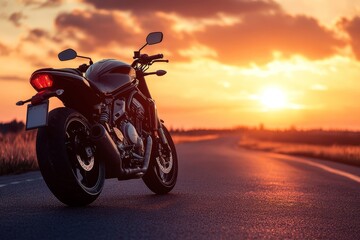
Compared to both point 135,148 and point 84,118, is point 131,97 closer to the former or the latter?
point 135,148

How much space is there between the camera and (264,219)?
6590 mm

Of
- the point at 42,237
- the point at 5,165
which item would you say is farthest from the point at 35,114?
the point at 5,165

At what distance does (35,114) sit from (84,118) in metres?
0.72

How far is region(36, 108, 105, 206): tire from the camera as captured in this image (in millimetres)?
6730

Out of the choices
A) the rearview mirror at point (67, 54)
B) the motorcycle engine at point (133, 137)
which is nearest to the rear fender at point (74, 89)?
the motorcycle engine at point (133, 137)

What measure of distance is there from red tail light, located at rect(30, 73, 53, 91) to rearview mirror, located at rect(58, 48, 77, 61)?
1.19 m

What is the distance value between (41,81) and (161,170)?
267 centimetres

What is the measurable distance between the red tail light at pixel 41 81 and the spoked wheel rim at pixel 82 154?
440 mm

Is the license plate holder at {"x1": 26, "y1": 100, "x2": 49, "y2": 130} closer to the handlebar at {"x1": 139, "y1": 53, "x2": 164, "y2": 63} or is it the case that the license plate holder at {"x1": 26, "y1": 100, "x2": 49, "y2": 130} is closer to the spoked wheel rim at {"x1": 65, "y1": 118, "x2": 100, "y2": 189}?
the spoked wheel rim at {"x1": 65, "y1": 118, "x2": 100, "y2": 189}

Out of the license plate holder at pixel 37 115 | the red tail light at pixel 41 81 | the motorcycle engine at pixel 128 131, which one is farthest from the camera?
the motorcycle engine at pixel 128 131

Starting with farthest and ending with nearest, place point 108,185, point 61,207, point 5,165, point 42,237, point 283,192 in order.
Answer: point 5,165 < point 108,185 < point 283,192 < point 61,207 < point 42,237

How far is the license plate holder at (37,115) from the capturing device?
6.61m

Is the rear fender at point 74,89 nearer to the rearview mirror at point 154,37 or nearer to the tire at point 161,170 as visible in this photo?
the rearview mirror at point 154,37

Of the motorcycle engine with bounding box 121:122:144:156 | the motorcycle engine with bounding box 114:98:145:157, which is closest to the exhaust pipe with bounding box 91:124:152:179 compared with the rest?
the motorcycle engine with bounding box 114:98:145:157
